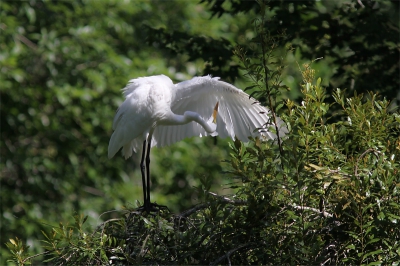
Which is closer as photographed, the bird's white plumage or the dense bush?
the dense bush

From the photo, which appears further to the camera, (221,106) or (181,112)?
(181,112)

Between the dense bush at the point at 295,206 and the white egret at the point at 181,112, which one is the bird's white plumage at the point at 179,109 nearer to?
the white egret at the point at 181,112

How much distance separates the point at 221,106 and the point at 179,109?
0.32 meters

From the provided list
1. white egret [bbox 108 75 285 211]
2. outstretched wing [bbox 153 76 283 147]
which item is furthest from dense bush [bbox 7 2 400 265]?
outstretched wing [bbox 153 76 283 147]

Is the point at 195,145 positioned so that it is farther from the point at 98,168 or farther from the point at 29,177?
the point at 29,177

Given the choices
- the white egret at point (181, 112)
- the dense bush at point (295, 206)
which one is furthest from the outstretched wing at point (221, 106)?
the dense bush at point (295, 206)

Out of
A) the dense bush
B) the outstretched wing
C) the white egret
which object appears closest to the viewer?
the dense bush

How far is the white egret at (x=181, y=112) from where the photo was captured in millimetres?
3633

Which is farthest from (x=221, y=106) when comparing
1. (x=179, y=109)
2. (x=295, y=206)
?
(x=295, y=206)

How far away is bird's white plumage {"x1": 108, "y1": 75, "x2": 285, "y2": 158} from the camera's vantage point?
3635 millimetres

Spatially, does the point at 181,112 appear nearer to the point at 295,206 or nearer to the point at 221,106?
the point at 221,106

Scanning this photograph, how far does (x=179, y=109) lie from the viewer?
412cm

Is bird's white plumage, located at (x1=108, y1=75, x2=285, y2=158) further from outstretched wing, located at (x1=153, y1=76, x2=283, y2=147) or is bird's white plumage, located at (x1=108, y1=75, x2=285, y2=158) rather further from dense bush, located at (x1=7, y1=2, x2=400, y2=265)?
dense bush, located at (x1=7, y1=2, x2=400, y2=265)

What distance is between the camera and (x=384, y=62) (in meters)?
3.95
